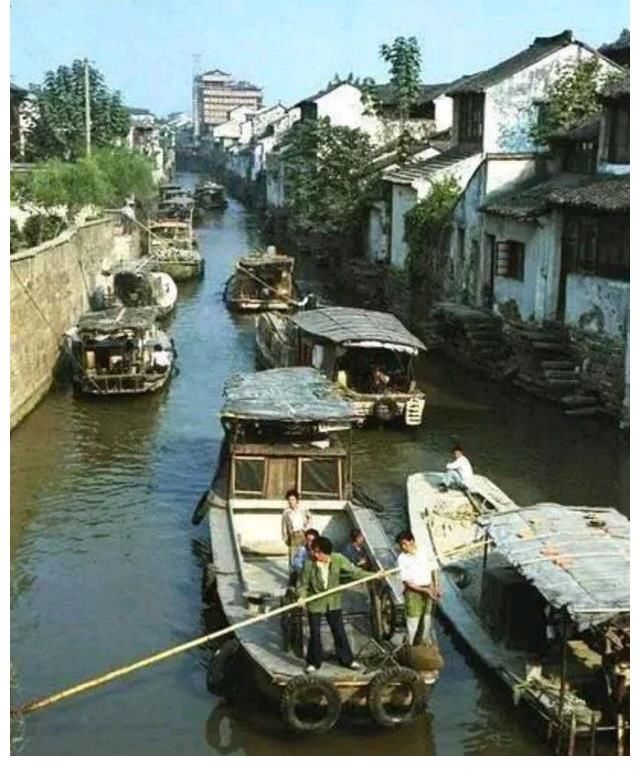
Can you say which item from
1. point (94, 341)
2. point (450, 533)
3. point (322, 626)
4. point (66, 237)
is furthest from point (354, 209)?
point (322, 626)

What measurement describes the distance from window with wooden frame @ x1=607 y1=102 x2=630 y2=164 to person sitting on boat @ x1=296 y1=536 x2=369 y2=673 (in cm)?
2010

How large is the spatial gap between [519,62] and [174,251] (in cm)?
1779

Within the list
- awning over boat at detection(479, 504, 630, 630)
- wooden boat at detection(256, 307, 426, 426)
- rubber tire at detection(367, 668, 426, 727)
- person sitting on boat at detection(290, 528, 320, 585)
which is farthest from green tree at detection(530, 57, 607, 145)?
rubber tire at detection(367, 668, 426, 727)

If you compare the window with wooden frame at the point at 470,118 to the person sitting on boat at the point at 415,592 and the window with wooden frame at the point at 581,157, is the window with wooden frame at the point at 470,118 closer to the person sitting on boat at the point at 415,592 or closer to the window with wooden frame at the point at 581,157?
the window with wooden frame at the point at 581,157

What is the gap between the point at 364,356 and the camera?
93.1 ft

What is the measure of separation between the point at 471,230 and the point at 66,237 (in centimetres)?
1251

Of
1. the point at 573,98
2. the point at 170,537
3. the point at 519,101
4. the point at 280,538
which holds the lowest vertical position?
the point at 170,537

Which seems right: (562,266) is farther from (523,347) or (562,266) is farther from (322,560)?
(322,560)

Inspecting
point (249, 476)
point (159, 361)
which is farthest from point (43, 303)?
point (249, 476)

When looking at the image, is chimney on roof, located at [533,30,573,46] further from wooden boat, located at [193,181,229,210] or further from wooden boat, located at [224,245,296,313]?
wooden boat, located at [193,181,229,210]

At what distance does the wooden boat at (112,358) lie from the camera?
96.8 ft

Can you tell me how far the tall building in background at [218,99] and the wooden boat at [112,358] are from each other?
5140 inches

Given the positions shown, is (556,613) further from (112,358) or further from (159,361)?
(159,361)

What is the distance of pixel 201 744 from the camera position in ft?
44.1
